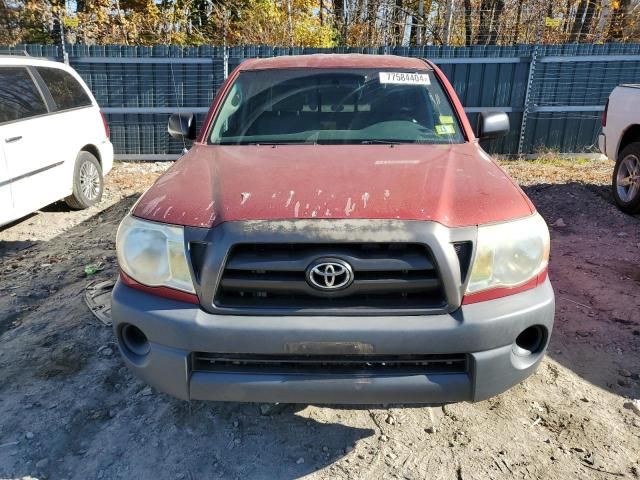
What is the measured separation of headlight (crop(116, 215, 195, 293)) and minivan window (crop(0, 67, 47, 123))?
12.9 feet

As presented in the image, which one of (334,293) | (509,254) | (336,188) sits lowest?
(334,293)

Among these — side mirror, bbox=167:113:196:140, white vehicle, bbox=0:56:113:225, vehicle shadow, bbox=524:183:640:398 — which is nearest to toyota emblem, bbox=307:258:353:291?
vehicle shadow, bbox=524:183:640:398

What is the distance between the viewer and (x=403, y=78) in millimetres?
3650

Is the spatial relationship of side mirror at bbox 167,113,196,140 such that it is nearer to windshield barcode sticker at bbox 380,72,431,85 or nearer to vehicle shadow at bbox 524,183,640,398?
windshield barcode sticker at bbox 380,72,431,85

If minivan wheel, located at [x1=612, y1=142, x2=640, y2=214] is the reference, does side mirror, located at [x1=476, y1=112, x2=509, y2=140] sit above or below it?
above

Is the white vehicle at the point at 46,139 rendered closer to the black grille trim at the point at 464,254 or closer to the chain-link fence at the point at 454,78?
the chain-link fence at the point at 454,78

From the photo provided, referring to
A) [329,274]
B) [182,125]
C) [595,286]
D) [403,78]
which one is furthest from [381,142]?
[595,286]

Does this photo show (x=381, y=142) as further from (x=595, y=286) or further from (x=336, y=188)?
(x=595, y=286)

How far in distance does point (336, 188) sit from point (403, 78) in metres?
1.71

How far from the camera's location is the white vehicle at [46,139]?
522cm

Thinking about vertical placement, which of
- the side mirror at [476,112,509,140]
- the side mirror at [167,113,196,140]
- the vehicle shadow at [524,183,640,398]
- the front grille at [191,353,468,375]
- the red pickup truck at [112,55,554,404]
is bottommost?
the vehicle shadow at [524,183,640,398]

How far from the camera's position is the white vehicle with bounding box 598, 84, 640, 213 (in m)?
5.95

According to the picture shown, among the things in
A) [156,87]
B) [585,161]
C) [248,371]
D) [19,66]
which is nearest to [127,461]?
[248,371]

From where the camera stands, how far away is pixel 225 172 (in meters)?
2.63
